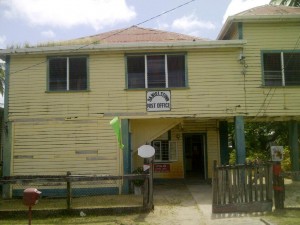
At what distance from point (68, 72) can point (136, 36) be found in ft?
13.0

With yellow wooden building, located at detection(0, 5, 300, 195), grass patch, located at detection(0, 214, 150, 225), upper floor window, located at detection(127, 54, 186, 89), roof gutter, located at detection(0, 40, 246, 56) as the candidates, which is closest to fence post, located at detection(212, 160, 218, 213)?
grass patch, located at detection(0, 214, 150, 225)

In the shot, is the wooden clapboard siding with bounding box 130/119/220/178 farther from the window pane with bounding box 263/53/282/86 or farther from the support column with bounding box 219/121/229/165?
the window pane with bounding box 263/53/282/86

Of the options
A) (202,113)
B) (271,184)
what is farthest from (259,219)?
(202,113)

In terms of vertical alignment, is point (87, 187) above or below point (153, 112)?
below

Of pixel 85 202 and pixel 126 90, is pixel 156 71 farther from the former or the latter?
pixel 85 202

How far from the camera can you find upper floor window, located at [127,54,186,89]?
527 inches

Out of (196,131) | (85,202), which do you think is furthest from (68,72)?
(196,131)

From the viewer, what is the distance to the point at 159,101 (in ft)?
43.6

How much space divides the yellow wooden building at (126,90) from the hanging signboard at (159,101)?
0.13ft

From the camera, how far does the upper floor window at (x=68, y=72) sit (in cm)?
1348

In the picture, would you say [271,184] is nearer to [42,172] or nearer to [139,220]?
[139,220]

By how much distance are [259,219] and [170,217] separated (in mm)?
2395

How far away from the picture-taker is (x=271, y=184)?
31.2 feet

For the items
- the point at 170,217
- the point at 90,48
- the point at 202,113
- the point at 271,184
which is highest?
Answer: the point at 90,48
